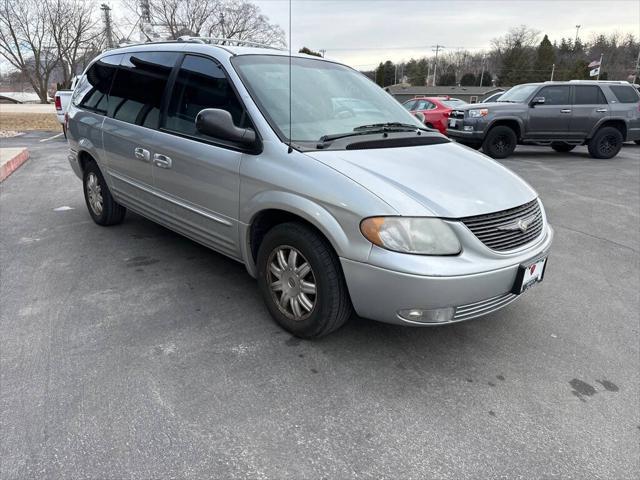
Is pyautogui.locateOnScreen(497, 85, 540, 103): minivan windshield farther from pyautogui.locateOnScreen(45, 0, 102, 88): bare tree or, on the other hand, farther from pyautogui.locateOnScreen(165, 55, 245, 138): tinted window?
Answer: pyautogui.locateOnScreen(45, 0, 102, 88): bare tree

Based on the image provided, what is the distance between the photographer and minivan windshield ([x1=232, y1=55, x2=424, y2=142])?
122 inches

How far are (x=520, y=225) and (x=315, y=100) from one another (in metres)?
1.64

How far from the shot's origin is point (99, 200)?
5.05 m

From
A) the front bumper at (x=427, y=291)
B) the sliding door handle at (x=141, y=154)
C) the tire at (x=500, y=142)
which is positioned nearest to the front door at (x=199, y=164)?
the sliding door handle at (x=141, y=154)

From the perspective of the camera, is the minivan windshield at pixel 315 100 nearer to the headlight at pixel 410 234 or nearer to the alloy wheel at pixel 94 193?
the headlight at pixel 410 234

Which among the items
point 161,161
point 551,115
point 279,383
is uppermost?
point 551,115

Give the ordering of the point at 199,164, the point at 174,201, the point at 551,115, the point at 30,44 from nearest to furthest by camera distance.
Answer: the point at 199,164 → the point at 174,201 → the point at 551,115 → the point at 30,44

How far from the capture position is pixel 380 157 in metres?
2.86

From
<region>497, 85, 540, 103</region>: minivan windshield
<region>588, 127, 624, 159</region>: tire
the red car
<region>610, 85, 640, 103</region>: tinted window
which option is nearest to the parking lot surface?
<region>497, 85, 540, 103</region>: minivan windshield

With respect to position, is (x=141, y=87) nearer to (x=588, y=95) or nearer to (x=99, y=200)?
(x=99, y=200)

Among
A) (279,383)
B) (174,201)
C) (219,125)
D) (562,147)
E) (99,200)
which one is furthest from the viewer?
(562,147)

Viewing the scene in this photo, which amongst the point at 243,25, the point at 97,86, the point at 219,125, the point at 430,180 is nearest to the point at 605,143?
the point at 430,180

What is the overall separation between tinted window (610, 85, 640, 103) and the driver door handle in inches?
480

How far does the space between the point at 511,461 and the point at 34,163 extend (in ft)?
34.7
